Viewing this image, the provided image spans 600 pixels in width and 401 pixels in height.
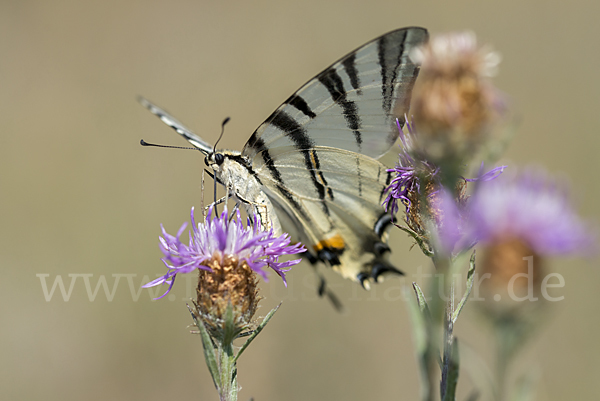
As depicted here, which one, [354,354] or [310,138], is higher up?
[310,138]

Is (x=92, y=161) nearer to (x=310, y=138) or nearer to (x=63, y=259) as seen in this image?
(x=63, y=259)

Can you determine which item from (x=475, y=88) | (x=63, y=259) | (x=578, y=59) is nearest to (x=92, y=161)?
(x=63, y=259)

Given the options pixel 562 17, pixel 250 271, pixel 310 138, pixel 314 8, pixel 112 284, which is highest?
pixel 314 8

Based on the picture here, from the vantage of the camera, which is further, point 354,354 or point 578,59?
point 578,59

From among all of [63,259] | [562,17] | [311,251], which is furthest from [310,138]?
[562,17]

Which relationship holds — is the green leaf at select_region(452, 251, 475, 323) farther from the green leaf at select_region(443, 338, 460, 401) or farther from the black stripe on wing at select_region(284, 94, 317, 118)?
the black stripe on wing at select_region(284, 94, 317, 118)

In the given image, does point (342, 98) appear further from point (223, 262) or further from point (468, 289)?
point (468, 289)

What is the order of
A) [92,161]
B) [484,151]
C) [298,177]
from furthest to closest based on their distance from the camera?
[92,161], [298,177], [484,151]

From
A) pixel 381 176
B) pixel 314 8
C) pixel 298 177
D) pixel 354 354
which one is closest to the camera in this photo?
pixel 381 176
